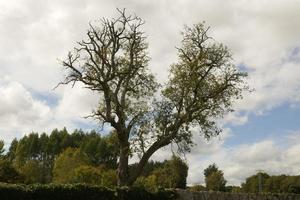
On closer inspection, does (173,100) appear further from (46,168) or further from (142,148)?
(46,168)

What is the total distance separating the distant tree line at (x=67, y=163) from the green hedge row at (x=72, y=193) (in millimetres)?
24836

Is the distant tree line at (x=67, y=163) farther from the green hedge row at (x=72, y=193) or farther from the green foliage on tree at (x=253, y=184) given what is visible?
the green hedge row at (x=72, y=193)

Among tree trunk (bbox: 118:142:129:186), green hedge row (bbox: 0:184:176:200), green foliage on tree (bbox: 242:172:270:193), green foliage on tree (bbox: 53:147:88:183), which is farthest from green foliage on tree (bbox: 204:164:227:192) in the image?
green hedge row (bbox: 0:184:176:200)

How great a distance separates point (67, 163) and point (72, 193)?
159ft

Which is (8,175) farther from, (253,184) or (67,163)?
(253,184)

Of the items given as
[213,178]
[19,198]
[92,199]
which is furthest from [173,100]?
[213,178]

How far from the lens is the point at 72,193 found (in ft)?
78.3

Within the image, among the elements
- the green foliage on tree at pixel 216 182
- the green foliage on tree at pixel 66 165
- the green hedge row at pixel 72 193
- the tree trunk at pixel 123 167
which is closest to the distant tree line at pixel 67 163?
the green foliage on tree at pixel 66 165

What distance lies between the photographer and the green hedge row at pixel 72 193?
21.9 m

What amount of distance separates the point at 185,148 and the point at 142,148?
311 cm

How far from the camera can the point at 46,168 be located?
111938 millimetres

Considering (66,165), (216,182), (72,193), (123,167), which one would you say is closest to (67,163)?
(66,165)

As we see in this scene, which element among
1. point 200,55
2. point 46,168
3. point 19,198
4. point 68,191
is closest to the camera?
point 19,198

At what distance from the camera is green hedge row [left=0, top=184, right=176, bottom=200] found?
71.8ft
